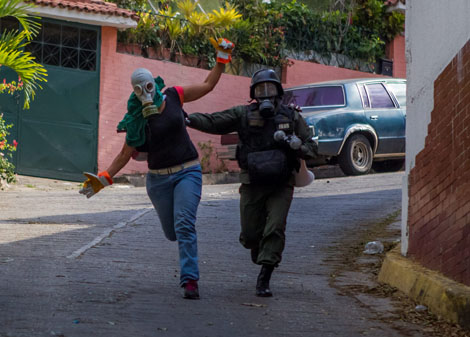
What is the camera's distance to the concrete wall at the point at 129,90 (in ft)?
62.7

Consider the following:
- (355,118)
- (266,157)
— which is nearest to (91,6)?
(355,118)

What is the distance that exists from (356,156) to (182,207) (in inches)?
403

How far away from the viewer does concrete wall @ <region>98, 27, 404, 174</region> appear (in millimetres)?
19109

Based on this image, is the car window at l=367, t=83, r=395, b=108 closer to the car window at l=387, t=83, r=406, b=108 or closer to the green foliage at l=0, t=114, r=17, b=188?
the car window at l=387, t=83, r=406, b=108

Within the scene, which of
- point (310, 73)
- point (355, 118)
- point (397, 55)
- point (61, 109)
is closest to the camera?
point (355, 118)

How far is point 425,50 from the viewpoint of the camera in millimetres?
8109

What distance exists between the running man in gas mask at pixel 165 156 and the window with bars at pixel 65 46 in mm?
11809

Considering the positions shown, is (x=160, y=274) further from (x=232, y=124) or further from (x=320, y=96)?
(x=320, y=96)

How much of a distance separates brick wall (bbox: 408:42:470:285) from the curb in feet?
0.32

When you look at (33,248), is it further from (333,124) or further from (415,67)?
(333,124)

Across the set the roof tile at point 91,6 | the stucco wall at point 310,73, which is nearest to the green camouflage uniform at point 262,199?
the roof tile at point 91,6

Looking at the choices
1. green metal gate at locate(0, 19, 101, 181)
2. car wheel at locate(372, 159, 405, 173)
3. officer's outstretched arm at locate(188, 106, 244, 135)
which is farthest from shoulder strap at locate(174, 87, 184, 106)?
car wheel at locate(372, 159, 405, 173)

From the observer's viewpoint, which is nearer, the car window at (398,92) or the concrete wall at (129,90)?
the car window at (398,92)

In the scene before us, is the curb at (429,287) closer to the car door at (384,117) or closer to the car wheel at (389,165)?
the car door at (384,117)
